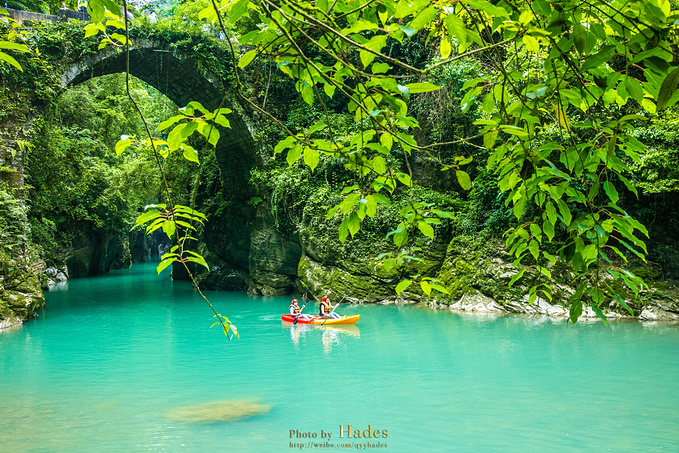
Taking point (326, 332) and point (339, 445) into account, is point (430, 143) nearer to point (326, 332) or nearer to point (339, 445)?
point (326, 332)

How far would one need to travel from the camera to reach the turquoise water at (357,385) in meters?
3.92

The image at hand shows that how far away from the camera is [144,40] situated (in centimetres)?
1164

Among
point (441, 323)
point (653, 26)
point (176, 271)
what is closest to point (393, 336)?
point (441, 323)

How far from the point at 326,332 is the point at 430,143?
6431mm

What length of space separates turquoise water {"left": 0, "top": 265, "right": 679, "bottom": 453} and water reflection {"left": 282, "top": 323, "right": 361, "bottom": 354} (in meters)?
0.06

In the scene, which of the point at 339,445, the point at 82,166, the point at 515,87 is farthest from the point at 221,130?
the point at 515,87

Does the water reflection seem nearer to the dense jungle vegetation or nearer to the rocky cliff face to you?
the dense jungle vegetation

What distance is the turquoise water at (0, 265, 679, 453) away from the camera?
12.9 ft

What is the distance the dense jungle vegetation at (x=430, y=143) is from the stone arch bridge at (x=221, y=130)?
0.31 metres

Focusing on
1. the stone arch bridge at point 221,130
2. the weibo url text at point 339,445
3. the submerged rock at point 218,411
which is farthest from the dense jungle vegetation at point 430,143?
the submerged rock at point 218,411

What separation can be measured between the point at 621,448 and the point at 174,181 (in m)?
14.9

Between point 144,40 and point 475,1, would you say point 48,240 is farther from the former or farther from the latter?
point 475,1

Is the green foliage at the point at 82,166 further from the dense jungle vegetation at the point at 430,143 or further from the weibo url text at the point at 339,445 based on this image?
the weibo url text at the point at 339,445

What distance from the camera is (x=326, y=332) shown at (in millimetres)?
8641
